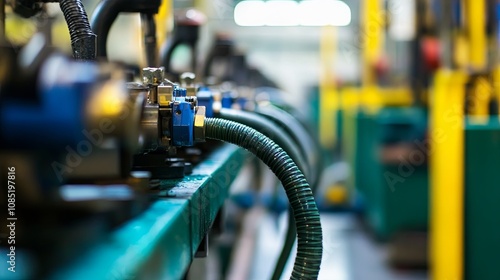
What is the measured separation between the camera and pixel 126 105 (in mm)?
706

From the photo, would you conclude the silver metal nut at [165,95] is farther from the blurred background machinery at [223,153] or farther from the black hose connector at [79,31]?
the black hose connector at [79,31]

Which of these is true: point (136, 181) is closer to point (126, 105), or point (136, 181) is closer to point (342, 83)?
point (126, 105)

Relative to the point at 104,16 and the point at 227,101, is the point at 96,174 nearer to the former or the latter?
the point at 104,16

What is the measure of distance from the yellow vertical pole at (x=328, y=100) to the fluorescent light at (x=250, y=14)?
55.5 inches

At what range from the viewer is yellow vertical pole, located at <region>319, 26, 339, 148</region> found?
6.58 m

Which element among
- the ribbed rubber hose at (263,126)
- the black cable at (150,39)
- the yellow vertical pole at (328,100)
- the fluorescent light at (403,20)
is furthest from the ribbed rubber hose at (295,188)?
the yellow vertical pole at (328,100)

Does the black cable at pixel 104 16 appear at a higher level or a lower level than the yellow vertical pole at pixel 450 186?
higher

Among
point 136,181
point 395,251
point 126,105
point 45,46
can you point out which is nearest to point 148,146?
point 136,181

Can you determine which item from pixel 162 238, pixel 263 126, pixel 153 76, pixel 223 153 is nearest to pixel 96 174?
pixel 162 238

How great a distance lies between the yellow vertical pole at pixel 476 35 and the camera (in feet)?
10.5

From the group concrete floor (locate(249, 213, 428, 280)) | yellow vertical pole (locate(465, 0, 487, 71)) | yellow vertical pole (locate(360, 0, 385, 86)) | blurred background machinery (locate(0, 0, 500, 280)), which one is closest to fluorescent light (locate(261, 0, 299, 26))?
blurred background machinery (locate(0, 0, 500, 280))

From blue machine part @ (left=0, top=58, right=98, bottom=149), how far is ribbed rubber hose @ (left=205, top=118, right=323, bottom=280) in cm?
39

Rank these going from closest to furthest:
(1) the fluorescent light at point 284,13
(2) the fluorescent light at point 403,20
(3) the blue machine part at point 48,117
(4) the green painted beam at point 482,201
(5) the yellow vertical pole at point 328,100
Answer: (3) the blue machine part at point 48,117 < (4) the green painted beam at point 482,201 < (2) the fluorescent light at point 403,20 < (5) the yellow vertical pole at point 328,100 < (1) the fluorescent light at point 284,13

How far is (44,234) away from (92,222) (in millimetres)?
63
